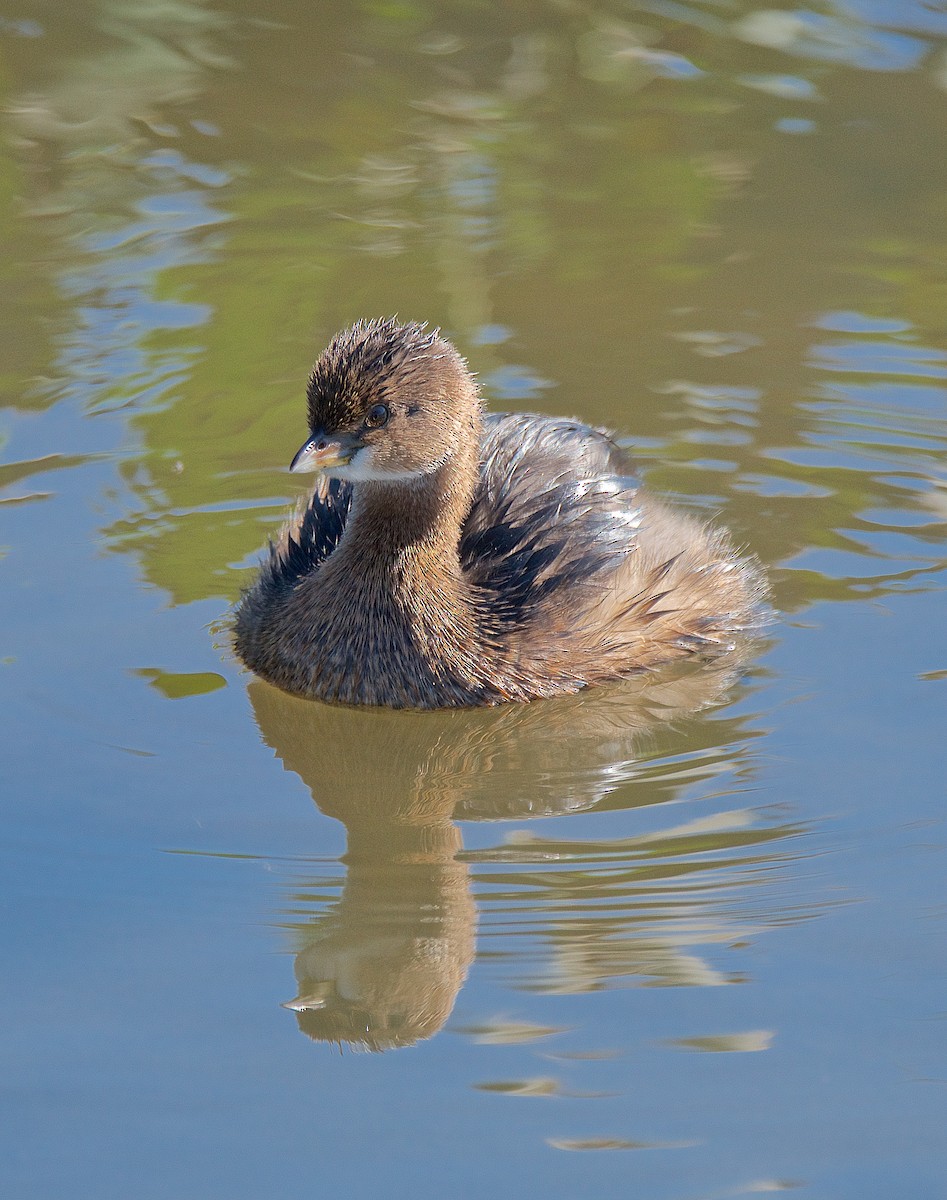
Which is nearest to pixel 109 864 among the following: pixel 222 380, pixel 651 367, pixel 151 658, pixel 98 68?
pixel 151 658

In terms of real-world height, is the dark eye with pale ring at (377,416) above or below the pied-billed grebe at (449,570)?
above

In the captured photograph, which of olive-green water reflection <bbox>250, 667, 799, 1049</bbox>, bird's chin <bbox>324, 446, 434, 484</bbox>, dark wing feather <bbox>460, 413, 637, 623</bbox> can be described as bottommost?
olive-green water reflection <bbox>250, 667, 799, 1049</bbox>

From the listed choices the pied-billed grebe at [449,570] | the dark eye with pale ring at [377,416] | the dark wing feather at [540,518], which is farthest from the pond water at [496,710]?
the dark eye with pale ring at [377,416]

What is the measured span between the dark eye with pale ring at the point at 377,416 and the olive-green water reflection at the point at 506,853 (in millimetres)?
965

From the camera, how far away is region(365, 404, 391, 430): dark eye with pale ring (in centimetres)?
584

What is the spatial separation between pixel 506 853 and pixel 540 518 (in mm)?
1527

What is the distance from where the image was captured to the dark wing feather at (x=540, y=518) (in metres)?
6.21

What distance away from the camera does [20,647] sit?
6156mm

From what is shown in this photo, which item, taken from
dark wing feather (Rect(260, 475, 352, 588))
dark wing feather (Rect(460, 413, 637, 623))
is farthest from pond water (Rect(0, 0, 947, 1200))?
Answer: dark wing feather (Rect(460, 413, 637, 623))

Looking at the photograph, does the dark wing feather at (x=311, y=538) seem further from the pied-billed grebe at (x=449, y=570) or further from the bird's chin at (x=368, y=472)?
the bird's chin at (x=368, y=472)

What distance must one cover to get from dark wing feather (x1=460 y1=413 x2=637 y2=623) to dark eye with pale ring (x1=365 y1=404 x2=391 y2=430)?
2.19 ft

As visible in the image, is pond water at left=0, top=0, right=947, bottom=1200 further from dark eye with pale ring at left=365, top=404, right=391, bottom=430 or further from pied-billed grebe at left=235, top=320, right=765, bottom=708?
dark eye with pale ring at left=365, top=404, right=391, bottom=430

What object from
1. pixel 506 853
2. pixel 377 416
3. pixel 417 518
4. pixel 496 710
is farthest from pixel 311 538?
pixel 506 853

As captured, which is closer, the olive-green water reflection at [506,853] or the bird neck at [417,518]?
the olive-green water reflection at [506,853]
